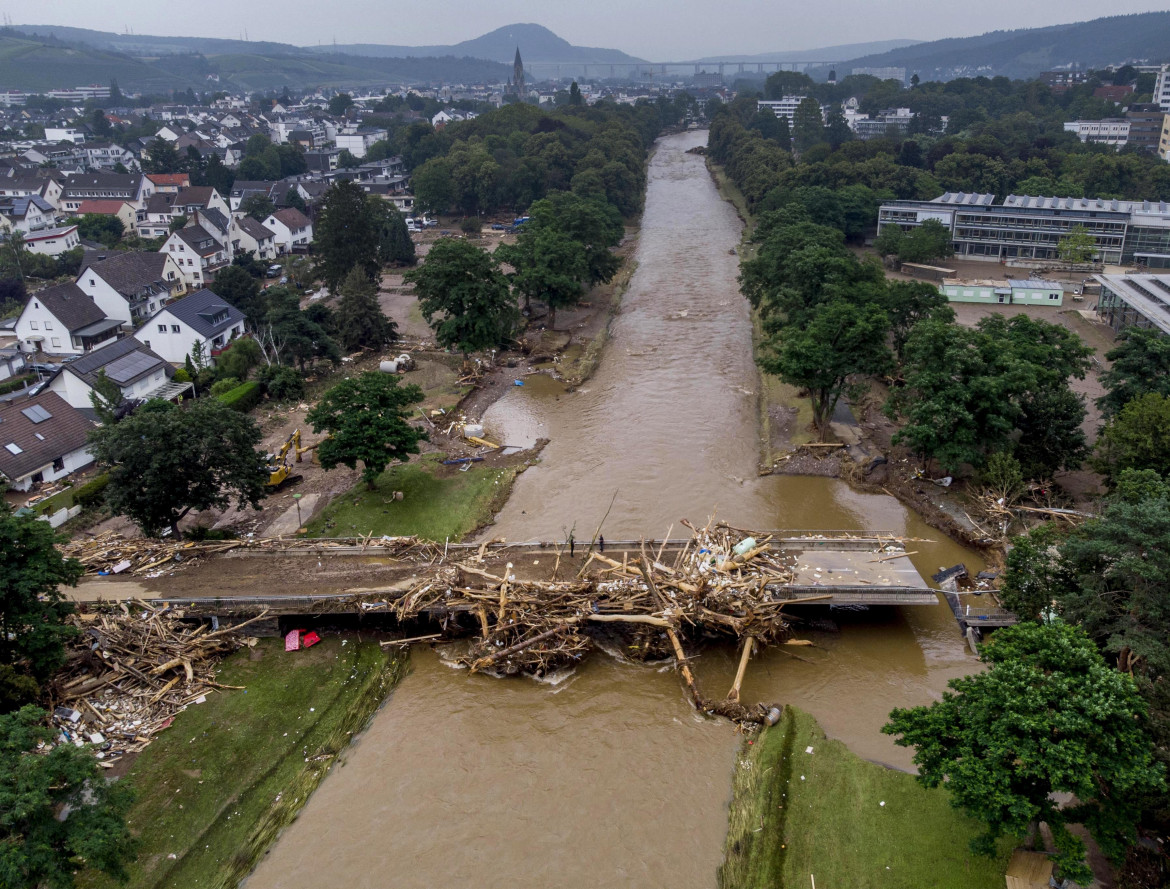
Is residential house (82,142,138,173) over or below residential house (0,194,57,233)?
over

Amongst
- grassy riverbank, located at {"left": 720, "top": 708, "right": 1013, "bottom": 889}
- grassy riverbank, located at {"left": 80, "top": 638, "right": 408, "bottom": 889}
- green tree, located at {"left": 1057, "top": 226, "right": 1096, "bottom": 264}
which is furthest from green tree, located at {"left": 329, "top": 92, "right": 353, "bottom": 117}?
grassy riverbank, located at {"left": 720, "top": 708, "right": 1013, "bottom": 889}

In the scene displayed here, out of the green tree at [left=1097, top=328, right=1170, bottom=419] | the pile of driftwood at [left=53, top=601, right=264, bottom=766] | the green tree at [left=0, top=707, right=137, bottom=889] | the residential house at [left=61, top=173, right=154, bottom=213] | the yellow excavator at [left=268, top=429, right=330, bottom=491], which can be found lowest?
the pile of driftwood at [left=53, top=601, right=264, bottom=766]

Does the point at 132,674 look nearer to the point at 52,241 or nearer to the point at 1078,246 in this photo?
the point at 52,241

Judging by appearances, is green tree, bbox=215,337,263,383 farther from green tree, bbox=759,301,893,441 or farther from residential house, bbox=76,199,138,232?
residential house, bbox=76,199,138,232

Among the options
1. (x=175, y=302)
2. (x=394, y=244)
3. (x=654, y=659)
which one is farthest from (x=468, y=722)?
(x=394, y=244)

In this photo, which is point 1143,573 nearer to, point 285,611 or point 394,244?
point 285,611

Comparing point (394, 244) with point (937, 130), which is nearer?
point (394, 244)

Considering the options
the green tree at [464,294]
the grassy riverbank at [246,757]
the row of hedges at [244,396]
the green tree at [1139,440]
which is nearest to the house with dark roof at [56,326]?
the row of hedges at [244,396]
